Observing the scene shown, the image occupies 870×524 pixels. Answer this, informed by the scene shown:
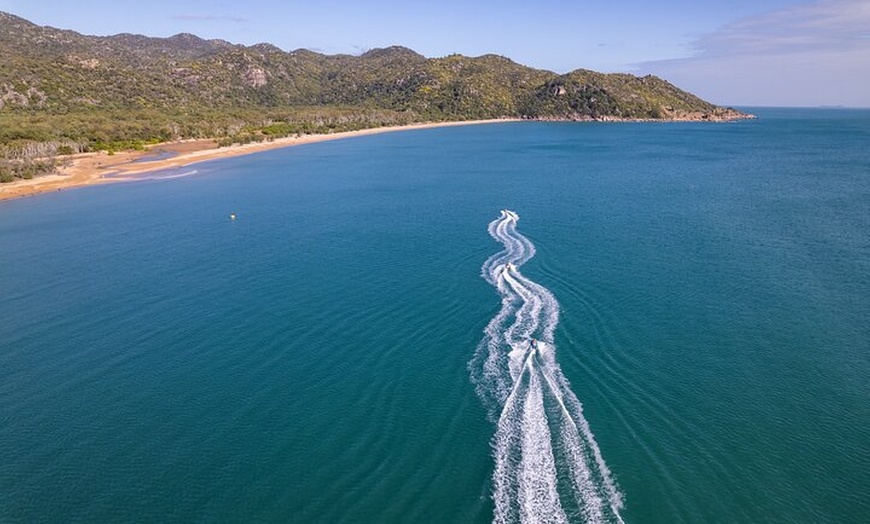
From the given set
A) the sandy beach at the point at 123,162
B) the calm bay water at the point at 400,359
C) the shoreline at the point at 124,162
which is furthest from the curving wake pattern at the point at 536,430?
the sandy beach at the point at 123,162

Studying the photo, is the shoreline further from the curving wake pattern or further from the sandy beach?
the curving wake pattern

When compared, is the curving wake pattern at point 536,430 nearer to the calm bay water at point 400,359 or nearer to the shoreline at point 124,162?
the calm bay water at point 400,359

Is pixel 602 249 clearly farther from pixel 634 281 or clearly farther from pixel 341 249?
pixel 341 249

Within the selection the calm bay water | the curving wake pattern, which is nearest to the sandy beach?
the calm bay water

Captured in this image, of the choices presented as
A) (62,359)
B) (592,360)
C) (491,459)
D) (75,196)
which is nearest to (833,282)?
(592,360)

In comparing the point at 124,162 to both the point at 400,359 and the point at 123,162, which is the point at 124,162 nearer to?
the point at 123,162

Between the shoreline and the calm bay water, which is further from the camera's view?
the shoreline
